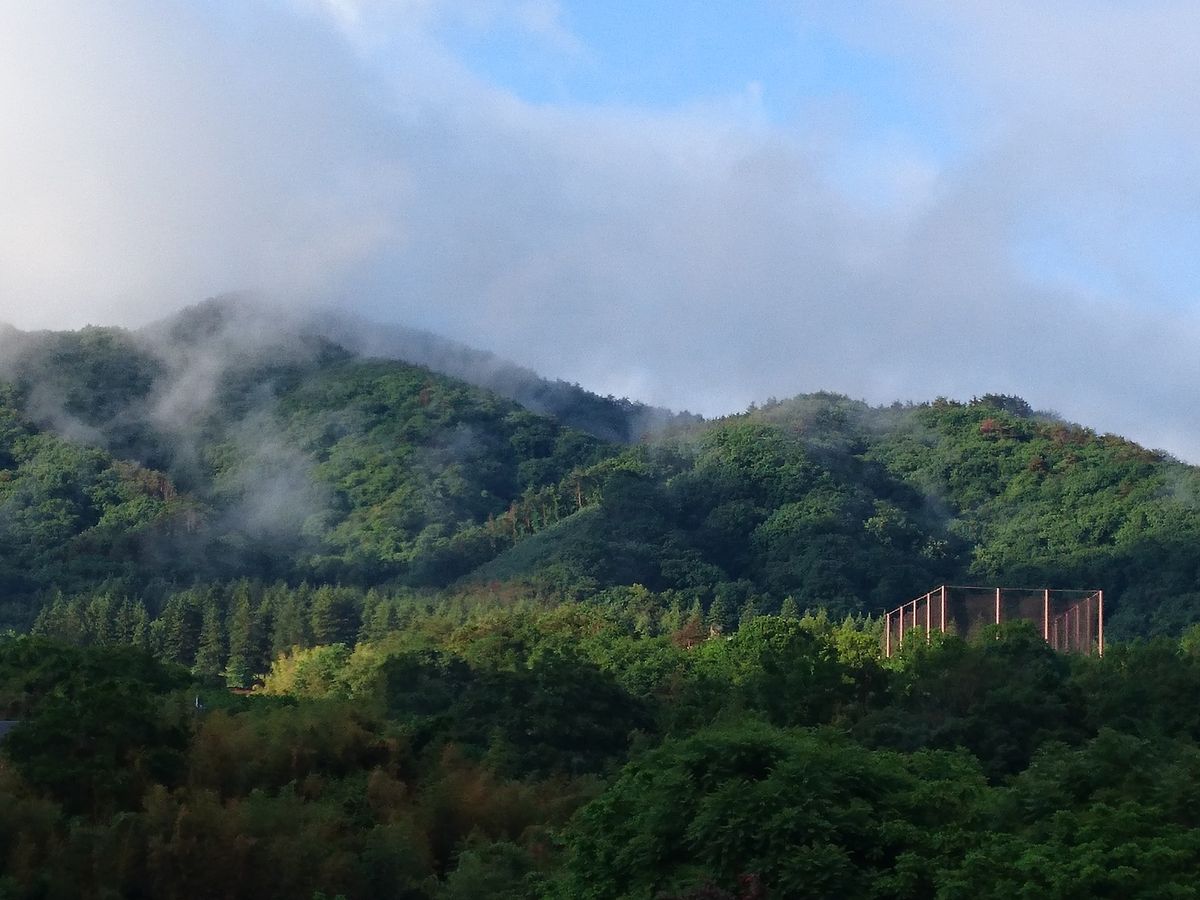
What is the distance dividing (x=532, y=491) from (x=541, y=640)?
4254 cm

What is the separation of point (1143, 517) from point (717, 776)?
64.8 m

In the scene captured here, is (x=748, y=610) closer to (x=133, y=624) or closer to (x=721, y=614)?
(x=721, y=614)

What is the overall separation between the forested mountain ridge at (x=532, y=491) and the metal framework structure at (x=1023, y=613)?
49.1ft

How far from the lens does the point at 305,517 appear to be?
100125 mm

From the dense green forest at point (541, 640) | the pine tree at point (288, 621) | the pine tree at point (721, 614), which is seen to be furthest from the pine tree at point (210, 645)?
the pine tree at point (721, 614)

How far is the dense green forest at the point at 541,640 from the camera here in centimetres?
2412

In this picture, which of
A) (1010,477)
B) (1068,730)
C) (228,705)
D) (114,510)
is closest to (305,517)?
(114,510)

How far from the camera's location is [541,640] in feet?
182

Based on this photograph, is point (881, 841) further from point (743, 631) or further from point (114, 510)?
point (114, 510)

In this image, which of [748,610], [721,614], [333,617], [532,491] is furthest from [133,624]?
[532,491]

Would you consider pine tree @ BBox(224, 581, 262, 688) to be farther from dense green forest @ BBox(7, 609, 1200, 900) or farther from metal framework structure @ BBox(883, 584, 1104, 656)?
metal framework structure @ BBox(883, 584, 1104, 656)

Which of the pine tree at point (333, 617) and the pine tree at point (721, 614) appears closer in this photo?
the pine tree at point (333, 617)

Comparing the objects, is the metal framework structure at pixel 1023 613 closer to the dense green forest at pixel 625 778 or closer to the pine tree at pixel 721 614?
the dense green forest at pixel 625 778

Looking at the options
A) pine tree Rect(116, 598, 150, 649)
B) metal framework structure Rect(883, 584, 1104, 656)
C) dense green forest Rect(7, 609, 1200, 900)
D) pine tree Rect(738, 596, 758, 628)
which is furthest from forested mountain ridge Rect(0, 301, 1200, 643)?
dense green forest Rect(7, 609, 1200, 900)
